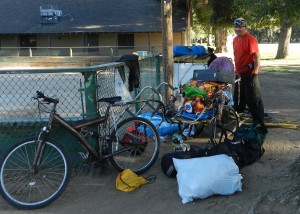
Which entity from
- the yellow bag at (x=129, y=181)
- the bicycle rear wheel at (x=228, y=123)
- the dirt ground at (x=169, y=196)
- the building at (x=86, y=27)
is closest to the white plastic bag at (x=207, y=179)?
the dirt ground at (x=169, y=196)

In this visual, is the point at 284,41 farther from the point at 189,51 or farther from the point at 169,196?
the point at 169,196

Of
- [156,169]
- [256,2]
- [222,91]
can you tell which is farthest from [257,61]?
[256,2]

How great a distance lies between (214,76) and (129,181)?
7.32ft

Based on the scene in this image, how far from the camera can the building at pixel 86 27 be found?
103ft

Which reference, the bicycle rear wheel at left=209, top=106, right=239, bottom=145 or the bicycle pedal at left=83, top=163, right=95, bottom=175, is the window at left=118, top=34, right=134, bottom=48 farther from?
the bicycle pedal at left=83, top=163, right=95, bottom=175

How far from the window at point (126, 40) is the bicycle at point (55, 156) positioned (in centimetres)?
2777

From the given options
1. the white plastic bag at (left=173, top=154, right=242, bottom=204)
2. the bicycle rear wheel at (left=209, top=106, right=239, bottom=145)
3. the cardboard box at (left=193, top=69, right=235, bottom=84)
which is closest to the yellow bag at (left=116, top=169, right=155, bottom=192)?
the white plastic bag at (left=173, top=154, right=242, bottom=204)

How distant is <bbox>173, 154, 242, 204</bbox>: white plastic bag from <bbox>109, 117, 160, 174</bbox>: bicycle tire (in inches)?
37.6

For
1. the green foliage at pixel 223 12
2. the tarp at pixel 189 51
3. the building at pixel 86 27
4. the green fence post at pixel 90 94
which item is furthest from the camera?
the building at pixel 86 27

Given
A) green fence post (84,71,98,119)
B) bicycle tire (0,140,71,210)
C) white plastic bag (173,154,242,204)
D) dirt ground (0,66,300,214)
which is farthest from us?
green fence post (84,71,98,119)

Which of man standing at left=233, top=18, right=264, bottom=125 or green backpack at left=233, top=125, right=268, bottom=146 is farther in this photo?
man standing at left=233, top=18, right=264, bottom=125

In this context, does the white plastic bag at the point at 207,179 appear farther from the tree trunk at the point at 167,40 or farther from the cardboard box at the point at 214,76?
the tree trunk at the point at 167,40

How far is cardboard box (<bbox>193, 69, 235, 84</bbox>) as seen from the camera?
19.8 feet

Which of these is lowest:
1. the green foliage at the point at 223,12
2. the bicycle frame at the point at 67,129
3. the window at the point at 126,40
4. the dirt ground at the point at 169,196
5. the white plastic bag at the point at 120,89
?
the dirt ground at the point at 169,196
